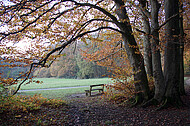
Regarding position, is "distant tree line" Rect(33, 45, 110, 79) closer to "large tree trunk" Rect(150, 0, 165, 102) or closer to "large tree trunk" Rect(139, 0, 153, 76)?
"large tree trunk" Rect(139, 0, 153, 76)

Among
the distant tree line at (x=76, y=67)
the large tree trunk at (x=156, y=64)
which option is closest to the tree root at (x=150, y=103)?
the large tree trunk at (x=156, y=64)

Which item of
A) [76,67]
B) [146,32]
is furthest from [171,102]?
[76,67]

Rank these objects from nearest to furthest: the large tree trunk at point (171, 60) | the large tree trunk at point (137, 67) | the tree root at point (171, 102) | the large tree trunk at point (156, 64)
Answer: the tree root at point (171, 102) < the large tree trunk at point (171, 60) < the large tree trunk at point (156, 64) < the large tree trunk at point (137, 67)

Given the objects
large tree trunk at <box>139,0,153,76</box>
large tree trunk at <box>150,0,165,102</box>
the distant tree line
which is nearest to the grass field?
large tree trunk at <box>139,0,153,76</box>

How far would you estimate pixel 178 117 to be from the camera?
16.2 feet

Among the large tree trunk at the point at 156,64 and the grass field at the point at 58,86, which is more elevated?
the large tree trunk at the point at 156,64

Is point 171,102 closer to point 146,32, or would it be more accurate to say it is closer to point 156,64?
point 156,64

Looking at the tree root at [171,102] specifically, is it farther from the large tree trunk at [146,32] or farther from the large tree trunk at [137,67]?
the large tree trunk at [146,32]

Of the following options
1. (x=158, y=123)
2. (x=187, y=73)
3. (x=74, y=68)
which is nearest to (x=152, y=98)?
(x=158, y=123)

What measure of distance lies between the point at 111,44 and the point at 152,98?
701 centimetres

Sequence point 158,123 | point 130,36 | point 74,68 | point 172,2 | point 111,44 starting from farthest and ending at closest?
point 74,68 → point 111,44 → point 130,36 → point 172,2 → point 158,123

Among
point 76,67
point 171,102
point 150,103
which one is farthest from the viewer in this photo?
point 76,67

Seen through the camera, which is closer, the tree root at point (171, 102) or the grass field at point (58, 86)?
the tree root at point (171, 102)

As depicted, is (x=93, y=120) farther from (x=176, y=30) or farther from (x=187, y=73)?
(x=187, y=73)
